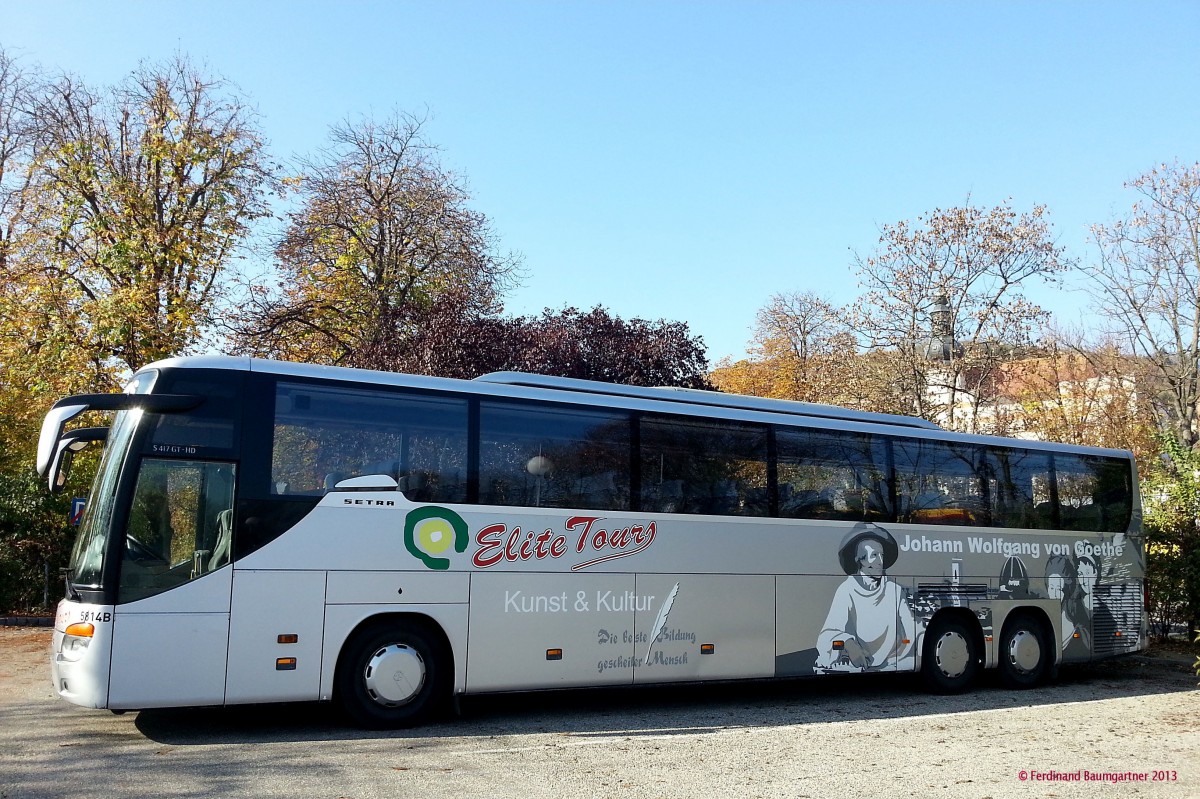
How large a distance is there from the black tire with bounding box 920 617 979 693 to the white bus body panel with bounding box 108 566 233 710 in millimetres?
8270

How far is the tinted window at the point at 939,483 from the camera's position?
12273mm

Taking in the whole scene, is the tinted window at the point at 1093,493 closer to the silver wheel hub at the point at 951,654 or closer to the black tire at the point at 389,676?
the silver wheel hub at the point at 951,654

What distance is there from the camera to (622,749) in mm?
8391

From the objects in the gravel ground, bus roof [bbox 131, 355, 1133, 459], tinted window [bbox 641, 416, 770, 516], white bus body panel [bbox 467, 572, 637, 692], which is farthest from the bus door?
tinted window [bbox 641, 416, 770, 516]

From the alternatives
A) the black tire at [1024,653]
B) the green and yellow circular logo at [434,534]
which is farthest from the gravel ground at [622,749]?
the green and yellow circular logo at [434,534]

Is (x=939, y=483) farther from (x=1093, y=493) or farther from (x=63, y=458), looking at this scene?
(x=63, y=458)

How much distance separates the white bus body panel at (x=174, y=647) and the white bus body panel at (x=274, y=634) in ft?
0.34

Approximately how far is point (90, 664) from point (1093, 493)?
12580 millimetres

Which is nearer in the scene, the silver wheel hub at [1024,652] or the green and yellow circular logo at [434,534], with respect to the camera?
the green and yellow circular logo at [434,534]

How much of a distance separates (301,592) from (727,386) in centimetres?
4716

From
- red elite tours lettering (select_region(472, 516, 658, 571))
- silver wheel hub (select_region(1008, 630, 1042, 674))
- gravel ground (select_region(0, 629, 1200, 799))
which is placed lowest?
gravel ground (select_region(0, 629, 1200, 799))

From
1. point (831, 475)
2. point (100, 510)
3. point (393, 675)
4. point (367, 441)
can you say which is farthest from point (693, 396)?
point (100, 510)

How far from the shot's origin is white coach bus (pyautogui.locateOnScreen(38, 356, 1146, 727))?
26.9 feet

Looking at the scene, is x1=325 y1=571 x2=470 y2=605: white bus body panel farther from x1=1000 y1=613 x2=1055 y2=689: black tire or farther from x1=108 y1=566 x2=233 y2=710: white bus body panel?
x1=1000 y1=613 x2=1055 y2=689: black tire
